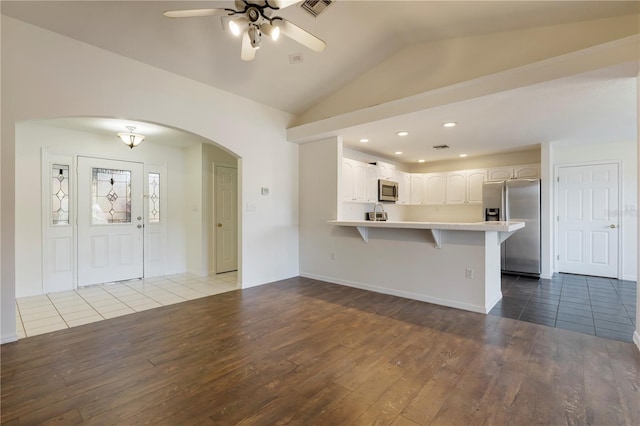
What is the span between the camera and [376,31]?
11.8 feet

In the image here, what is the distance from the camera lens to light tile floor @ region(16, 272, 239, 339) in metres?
3.29

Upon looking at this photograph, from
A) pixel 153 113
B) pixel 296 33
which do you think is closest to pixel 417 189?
pixel 296 33

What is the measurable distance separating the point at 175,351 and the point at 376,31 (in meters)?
4.07

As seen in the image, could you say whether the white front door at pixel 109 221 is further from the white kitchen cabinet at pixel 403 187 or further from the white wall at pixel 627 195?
the white wall at pixel 627 195

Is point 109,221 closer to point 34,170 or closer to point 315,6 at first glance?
point 34,170

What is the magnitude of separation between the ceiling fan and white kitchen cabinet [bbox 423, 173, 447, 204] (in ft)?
16.7

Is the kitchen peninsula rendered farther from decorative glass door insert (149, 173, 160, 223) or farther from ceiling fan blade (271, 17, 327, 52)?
decorative glass door insert (149, 173, 160, 223)

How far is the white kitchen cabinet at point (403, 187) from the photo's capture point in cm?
676

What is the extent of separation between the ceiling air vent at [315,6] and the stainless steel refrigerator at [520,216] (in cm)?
463

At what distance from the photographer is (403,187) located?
6918mm

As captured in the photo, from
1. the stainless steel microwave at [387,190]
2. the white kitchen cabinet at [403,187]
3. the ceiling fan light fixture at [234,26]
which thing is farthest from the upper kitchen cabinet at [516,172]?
the ceiling fan light fixture at [234,26]

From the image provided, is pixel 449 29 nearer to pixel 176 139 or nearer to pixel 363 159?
pixel 363 159

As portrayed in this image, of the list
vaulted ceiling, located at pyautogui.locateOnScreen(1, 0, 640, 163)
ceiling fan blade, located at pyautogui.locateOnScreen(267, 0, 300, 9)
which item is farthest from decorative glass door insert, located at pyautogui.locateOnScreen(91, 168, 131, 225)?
ceiling fan blade, located at pyautogui.locateOnScreen(267, 0, 300, 9)

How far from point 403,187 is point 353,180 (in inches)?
79.5
